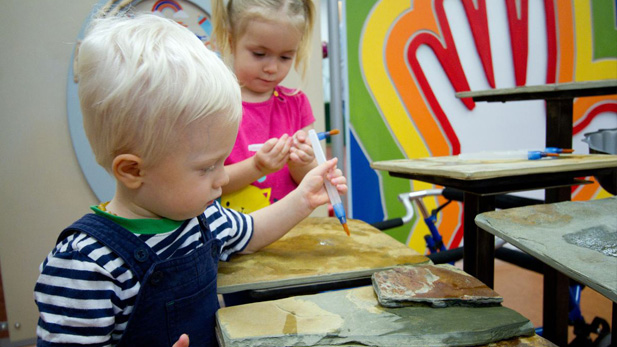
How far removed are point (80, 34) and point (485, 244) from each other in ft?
5.13

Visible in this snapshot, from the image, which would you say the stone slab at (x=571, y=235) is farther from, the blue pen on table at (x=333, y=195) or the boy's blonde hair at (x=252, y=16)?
the boy's blonde hair at (x=252, y=16)

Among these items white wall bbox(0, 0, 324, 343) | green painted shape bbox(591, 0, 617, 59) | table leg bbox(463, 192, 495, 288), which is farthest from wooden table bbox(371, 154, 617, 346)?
green painted shape bbox(591, 0, 617, 59)

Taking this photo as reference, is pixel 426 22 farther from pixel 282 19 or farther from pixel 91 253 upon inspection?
pixel 91 253

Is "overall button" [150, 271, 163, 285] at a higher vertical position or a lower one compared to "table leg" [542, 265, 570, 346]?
higher

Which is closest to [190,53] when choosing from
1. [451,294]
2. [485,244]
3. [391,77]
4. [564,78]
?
[451,294]

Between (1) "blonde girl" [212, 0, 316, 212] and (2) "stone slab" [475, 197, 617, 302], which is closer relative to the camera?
(2) "stone slab" [475, 197, 617, 302]

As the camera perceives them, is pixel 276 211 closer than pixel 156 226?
No

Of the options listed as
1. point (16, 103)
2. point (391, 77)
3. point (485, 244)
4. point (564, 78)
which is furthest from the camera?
point (564, 78)

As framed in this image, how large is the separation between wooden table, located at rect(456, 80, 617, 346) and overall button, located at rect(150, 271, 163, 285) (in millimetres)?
798

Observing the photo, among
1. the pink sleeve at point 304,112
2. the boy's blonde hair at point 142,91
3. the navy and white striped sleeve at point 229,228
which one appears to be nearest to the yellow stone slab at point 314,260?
the navy and white striped sleeve at point 229,228

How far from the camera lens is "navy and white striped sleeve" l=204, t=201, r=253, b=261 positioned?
0.75 meters

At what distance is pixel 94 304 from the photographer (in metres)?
0.53

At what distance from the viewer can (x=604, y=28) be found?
7.27 ft

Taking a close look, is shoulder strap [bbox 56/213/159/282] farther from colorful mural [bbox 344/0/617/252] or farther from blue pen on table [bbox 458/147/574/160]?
colorful mural [bbox 344/0/617/252]
